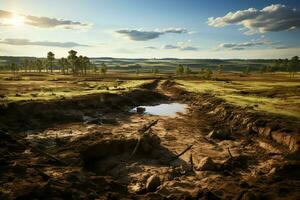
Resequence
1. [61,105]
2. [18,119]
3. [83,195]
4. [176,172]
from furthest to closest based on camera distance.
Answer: [61,105] < [18,119] < [176,172] < [83,195]

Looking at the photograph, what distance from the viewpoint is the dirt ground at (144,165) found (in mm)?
21047

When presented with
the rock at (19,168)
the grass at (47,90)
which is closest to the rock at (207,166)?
the rock at (19,168)

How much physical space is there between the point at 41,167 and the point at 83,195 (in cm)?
649

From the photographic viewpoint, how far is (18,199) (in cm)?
1778

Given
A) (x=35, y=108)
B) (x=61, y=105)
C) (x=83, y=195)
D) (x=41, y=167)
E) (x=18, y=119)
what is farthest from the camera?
(x=61, y=105)

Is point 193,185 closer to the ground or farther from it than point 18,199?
closer to the ground

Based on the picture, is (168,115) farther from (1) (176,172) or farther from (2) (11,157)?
(2) (11,157)

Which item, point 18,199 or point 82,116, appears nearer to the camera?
point 18,199

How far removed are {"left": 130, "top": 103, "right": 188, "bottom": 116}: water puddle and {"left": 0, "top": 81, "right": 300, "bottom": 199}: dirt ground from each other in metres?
13.9

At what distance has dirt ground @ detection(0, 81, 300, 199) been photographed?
21.0 m

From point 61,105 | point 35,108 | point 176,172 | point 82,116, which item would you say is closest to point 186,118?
point 82,116

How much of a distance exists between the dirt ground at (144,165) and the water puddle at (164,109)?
13854mm

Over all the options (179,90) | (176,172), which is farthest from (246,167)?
(179,90)

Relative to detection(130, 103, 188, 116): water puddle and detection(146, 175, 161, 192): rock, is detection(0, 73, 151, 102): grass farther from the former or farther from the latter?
detection(146, 175, 161, 192): rock
